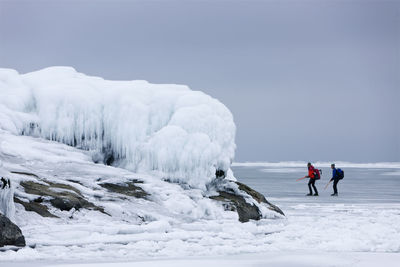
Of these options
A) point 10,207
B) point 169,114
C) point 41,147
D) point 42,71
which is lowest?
point 10,207

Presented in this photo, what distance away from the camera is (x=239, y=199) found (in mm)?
13891

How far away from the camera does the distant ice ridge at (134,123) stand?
13836mm

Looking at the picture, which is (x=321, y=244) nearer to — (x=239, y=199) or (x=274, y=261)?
(x=274, y=261)

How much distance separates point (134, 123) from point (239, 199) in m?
3.44

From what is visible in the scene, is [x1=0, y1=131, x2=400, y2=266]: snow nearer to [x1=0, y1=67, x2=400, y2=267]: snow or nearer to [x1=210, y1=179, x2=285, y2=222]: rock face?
[x1=0, y1=67, x2=400, y2=267]: snow

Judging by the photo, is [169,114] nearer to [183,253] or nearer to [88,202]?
[88,202]

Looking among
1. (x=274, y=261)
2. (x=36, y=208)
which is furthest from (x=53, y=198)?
(x=274, y=261)

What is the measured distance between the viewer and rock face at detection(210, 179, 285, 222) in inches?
523

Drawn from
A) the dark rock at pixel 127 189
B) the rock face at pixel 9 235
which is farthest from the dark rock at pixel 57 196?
the rock face at pixel 9 235

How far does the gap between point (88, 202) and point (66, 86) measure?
17.2ft

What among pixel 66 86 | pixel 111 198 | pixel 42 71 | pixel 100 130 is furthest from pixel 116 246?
pixel 42 71

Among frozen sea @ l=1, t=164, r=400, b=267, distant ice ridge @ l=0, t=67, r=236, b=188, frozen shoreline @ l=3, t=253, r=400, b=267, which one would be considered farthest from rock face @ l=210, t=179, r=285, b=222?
frozen shoreline @ l=3, t=253, r=400, b=267

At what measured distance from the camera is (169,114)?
48.1 ft

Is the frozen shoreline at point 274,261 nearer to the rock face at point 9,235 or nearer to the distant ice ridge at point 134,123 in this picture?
the rock face at point 9,235
